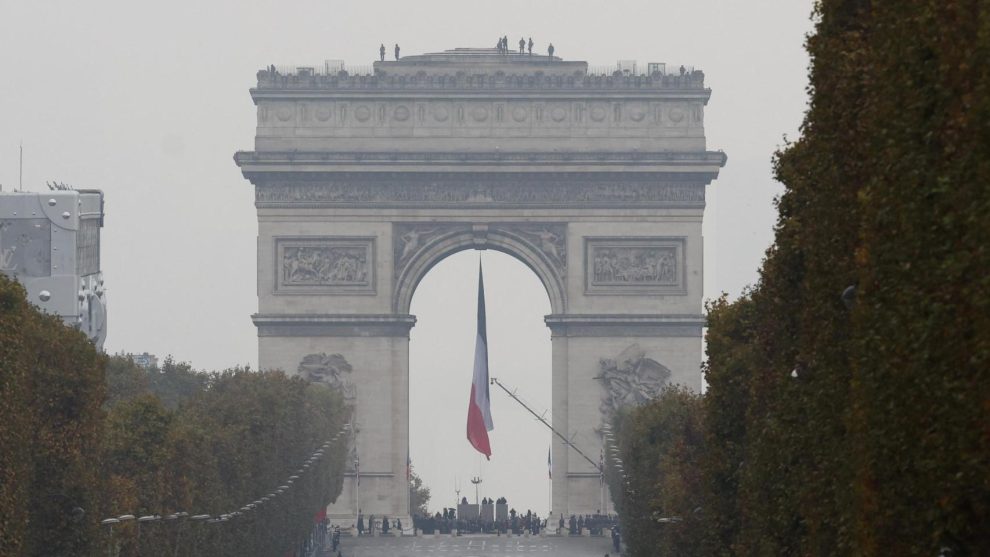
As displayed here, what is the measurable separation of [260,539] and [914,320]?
46.6 meters

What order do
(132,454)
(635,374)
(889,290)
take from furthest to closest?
(635,374) → (132,454) → (889,290)

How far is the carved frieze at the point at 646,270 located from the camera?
303 ft

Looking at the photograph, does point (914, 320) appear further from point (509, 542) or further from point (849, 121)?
point (509, 542)

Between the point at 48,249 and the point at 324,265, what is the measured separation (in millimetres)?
16453

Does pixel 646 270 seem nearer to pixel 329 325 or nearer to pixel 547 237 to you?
pixel 547 237

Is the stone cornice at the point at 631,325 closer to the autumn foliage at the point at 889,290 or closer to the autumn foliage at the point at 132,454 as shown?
the autumn foliage at the point at 132,454

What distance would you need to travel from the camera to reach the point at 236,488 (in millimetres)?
65750

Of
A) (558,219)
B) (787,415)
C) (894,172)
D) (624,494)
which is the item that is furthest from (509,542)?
(894,172)

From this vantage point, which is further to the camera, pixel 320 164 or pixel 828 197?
pixel 320 164

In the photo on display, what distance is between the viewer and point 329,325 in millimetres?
92375

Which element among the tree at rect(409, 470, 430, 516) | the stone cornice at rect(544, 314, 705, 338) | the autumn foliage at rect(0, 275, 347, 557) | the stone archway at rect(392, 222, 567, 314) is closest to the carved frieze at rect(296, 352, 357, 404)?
the stone archway at rect(392, 222, 567, 314)

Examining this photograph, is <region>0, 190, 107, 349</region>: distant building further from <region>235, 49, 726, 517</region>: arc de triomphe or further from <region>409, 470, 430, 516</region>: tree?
<region>409, 470, 430, 516</region>: tree

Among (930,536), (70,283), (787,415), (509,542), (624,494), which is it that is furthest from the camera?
(509,542)

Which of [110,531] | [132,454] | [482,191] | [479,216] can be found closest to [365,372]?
[479,216]
